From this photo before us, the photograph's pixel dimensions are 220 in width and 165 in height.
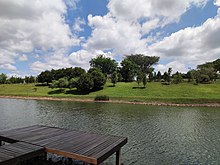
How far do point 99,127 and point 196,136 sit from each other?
10.8m

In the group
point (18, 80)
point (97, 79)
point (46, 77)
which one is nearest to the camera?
point (97, 79)

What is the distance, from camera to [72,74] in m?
93.5

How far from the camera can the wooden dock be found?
8532 millimetres

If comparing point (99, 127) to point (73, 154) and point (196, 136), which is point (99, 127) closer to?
point (196, 136)

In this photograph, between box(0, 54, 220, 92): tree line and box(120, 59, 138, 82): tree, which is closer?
box(0, 54, 220, 92): tree line

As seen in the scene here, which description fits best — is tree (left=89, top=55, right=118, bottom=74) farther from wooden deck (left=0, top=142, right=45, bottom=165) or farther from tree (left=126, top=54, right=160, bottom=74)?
wooden deck (left=0, top=142, right=45, bottom=165)

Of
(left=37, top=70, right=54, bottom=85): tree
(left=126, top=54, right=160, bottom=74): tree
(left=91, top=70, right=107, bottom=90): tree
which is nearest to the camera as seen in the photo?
(left=91, top=70, right=107, bottom=90): tree

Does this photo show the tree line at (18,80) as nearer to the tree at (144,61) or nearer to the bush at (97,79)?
the bush at (97,79)

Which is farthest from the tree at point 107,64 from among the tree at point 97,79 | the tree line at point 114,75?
the tree at point 97,79

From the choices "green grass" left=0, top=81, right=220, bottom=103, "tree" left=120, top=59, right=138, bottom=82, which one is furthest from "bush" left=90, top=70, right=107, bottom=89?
"tree" left=120, top=59, right=138, bottom=82

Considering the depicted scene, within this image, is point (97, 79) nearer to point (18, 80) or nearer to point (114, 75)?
point (114, 75)

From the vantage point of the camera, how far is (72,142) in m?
10.3

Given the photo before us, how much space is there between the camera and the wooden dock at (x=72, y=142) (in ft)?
28.0

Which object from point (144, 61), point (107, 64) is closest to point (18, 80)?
point (107, 64)
